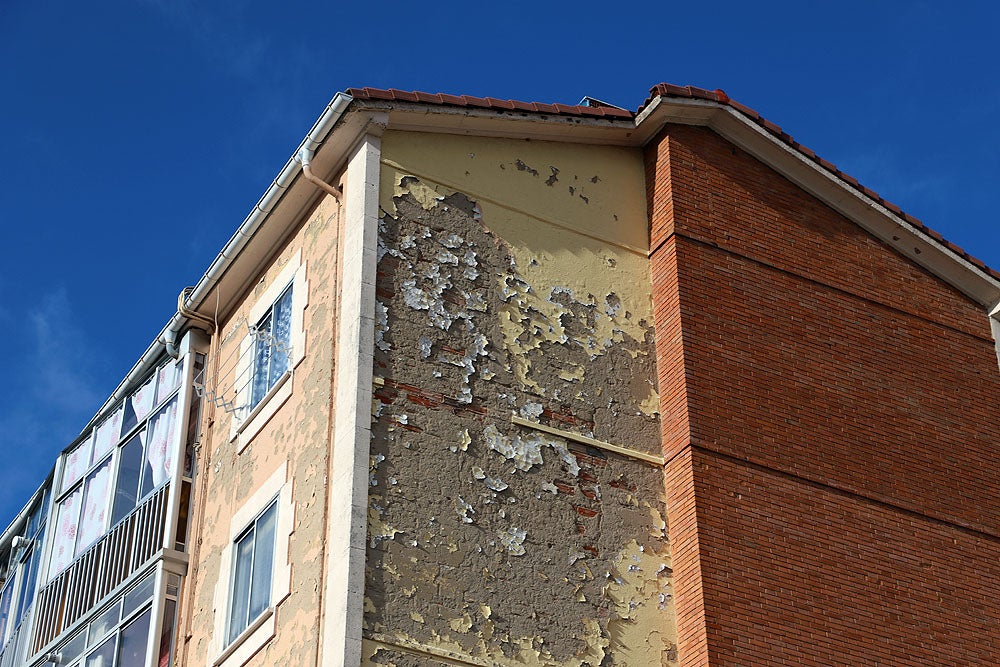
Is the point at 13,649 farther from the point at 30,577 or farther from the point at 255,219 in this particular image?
the point at 255,219

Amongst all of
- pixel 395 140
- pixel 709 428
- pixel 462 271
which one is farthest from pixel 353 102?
pixel 709 428

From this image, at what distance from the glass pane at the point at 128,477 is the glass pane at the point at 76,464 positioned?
948 mm

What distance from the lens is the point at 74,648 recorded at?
16141mm

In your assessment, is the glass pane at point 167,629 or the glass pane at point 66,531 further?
the glass pane at point 66,531

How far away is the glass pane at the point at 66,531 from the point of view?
685 inches

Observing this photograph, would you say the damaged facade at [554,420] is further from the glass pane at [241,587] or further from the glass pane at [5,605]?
the glass pane at [5,605]

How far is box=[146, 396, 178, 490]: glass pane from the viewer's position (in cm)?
1614

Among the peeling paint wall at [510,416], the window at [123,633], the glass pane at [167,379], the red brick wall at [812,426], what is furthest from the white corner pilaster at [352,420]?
the glass pane at [167,379]

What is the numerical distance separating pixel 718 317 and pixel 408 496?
3977 millimetres

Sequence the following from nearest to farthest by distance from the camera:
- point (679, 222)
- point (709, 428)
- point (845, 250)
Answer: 1. point (709, 428)
2. point (679, 222)
3. point (845, 250)

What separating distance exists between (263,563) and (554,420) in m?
3.07

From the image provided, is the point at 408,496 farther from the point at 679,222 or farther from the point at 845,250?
the point at 845,250

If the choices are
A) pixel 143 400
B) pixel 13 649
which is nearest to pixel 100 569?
pixel 143 400

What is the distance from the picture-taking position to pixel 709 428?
549 inches
